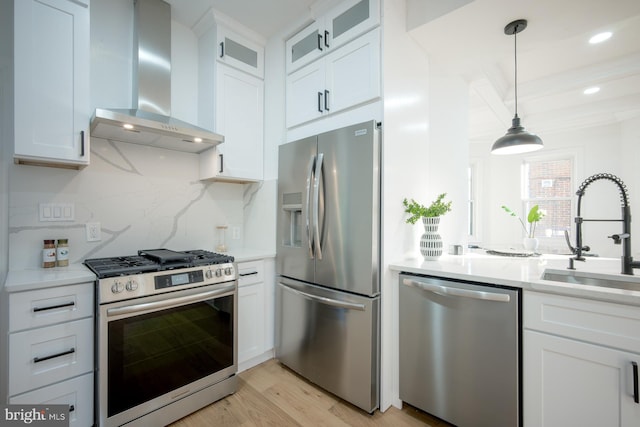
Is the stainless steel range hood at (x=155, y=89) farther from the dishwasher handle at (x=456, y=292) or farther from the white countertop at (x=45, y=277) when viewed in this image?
the dishwasher handle at (x=456, y=292)

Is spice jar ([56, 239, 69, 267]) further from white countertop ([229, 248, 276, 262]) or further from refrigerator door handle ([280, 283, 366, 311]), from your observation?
refrigerator door handle ([280, 283, 366, 311])

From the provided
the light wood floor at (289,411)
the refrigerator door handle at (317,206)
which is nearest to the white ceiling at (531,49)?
the refrigerator door handle at (317,206)

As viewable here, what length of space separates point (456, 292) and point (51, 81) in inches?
100

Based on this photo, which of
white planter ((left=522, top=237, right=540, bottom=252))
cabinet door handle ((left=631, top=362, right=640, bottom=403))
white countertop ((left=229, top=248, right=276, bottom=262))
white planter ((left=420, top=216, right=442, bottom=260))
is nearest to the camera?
cabinet door handle ((left=631, top=362, right=640, bottom=403))

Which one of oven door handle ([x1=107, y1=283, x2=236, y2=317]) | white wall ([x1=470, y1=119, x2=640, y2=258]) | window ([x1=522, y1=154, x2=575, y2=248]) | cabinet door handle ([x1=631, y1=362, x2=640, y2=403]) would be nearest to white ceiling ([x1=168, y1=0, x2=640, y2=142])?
white wall ([x1=470, y1=119, x2=640, y2=258])

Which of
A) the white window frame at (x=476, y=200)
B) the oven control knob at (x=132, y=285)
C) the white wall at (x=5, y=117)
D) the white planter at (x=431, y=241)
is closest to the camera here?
the oven control knob at (x=132, y=285)

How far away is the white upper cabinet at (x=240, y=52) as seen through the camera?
7.70ft

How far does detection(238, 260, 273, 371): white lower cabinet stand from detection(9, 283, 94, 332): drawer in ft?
3.15

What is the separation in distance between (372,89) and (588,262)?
6.18 ft

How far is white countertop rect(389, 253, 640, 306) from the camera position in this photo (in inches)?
48.7

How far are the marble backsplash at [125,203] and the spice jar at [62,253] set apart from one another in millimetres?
110

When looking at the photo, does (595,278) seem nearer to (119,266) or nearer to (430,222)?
(430,222)

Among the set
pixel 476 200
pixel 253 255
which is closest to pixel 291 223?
pixel 253 255

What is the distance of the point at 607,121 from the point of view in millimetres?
4363
